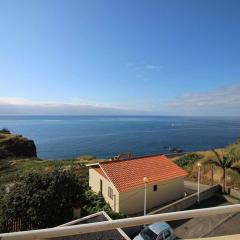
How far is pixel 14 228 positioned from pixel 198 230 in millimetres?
12293

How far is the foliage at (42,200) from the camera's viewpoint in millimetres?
17438

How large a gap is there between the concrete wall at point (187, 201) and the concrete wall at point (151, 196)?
170 cm

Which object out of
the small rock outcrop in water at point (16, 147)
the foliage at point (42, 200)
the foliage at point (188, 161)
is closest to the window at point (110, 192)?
the foliage at point (42, 200)

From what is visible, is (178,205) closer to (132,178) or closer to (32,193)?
(132,178)

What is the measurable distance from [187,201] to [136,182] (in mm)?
5063

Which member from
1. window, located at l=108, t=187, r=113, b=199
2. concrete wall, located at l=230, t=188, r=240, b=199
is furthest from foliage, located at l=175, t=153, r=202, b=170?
window, located at l=108, t=187, r=113, b=199

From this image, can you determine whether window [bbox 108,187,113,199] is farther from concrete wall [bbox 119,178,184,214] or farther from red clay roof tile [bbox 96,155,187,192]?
concrete wall [bbox 119,178,184,214]

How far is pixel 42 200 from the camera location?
1784 cm

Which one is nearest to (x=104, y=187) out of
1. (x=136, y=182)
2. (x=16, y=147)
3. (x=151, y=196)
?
(x=136, y=182)

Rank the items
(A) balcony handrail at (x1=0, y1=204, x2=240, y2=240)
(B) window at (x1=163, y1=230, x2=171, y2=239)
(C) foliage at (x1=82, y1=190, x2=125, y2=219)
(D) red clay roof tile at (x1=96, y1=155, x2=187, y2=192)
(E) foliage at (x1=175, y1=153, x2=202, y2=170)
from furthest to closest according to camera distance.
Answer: (E) foliage at (x1=175, y1=153, x2=202, y2=170), (D) red clay roof tile at (x1=96, y1=155, x2=187, y2=192), (C) foliage at (x1=82, y1=190, x2=125, y2=219), (B) window at (x1=163, y1=230, x2=171, y2=239), (A) balcony handrail at (x1=0, y1=204, x2=240, y2=240)

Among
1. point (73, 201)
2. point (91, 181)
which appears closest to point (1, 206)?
point (73, 201)

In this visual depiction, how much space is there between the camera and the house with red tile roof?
22.4 m

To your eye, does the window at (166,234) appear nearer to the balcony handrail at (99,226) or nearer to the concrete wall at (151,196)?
the concrete wall at (151,196)

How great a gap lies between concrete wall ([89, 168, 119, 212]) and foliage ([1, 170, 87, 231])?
3.17 metres
